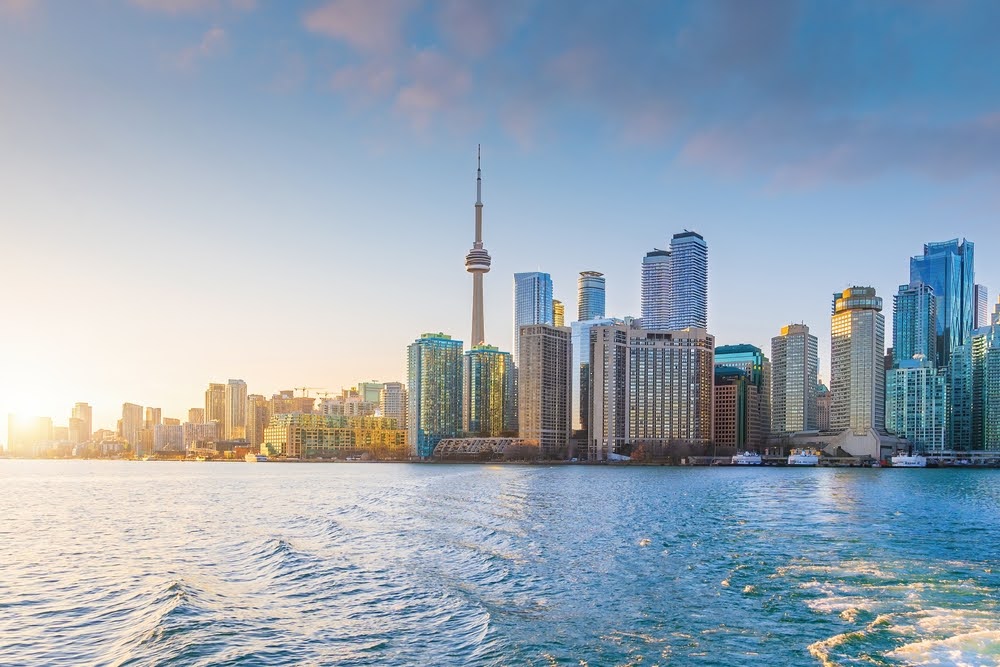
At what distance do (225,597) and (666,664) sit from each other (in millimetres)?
18810

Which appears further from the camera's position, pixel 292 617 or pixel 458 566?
pixel 458 566

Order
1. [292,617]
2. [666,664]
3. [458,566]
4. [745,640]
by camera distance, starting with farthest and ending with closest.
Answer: [458,566], [292,617], [745,640], [666,664]

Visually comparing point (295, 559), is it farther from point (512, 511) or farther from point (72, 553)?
point (512, 511)

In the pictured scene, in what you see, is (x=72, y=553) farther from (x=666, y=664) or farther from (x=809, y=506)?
(x=809, y=506)

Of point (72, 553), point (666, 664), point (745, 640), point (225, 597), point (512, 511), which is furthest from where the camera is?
point (512, 511)

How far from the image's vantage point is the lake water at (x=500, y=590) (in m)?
23.7

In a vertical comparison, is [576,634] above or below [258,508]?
above

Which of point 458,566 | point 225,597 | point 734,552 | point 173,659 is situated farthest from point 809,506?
point 173,659

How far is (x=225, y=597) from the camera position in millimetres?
31344

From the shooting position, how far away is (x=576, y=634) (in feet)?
82.2

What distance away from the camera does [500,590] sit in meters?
32.1

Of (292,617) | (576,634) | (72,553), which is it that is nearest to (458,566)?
(292,617)

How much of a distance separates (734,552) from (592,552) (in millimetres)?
7941

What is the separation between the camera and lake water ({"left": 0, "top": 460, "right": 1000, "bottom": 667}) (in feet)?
77.9
